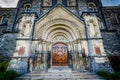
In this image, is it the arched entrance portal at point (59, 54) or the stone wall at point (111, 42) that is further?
the stone wall at point (111, 42)

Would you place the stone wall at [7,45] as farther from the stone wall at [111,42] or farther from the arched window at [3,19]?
the stone wall at [111,42]

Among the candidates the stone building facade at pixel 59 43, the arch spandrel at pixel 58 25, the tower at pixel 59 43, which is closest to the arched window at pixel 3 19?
the stone building facade at pixel 59 43

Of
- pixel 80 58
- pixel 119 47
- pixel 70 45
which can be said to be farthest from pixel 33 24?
pixel 119 47

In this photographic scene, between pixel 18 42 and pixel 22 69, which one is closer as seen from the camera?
pixel 22 69

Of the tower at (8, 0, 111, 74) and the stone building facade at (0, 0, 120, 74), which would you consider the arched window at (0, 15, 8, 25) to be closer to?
the stone building facade at (0, 0, 120, 74)

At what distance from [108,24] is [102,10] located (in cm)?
273

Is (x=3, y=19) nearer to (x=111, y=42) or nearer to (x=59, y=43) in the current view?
(x=59, y=43)

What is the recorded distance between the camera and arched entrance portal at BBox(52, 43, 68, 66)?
11.2 m

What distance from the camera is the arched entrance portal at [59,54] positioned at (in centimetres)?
1118

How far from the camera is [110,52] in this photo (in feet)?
45.0

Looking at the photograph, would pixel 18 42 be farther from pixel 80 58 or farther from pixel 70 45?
pixel 80 58

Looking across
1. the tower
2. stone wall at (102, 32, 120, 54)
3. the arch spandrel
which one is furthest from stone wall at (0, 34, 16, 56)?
stone wall at (102, 32, 120, 54)

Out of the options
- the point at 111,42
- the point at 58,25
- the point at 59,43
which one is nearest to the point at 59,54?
the point at 59,43

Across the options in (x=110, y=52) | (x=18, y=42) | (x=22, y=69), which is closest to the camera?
(x=22, y=69)
